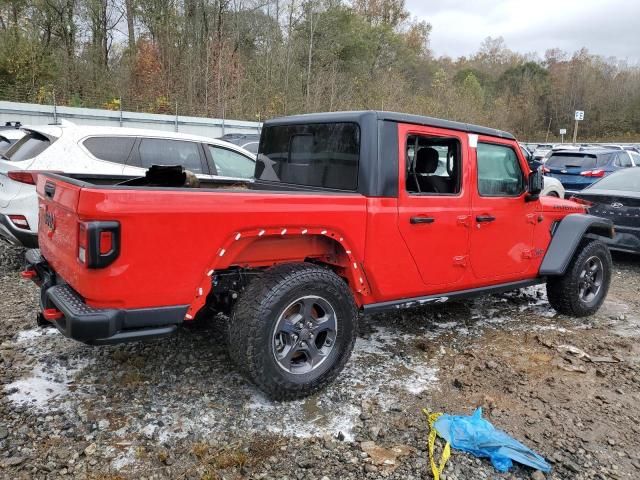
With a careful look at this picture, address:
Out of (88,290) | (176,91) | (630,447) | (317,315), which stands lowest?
(630,447)

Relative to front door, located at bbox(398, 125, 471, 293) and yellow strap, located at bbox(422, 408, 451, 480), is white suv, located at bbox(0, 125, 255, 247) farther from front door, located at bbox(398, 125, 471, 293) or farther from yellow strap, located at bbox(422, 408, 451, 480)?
yellow strap, located at bbox(422, 408, 451, 480)

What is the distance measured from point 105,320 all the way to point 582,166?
12.2 m

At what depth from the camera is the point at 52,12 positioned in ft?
71.9

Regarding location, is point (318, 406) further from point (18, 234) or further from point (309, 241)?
point (18, 234)

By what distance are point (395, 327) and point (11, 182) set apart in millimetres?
4080

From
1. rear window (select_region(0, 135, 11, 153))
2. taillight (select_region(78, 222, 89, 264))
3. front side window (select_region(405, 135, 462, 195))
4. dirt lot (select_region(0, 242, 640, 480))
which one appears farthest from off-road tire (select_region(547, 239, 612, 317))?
rear window (select_region(0, 135, 11, 153))

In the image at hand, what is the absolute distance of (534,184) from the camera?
4453mm

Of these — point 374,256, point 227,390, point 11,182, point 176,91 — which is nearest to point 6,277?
point 11,182

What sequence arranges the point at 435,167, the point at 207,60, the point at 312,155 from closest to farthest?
the point at 312,155, the point at 435,167, the point at 207,60

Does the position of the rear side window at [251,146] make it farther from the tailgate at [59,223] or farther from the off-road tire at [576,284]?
the tailgate at [59,223]

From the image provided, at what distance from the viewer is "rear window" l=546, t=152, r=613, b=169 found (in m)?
11.9

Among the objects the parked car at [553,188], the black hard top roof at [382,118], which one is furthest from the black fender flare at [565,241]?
the parked car at [553,188]

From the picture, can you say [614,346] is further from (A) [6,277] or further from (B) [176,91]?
(B) [176,91]

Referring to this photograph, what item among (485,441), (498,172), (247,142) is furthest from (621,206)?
(247,142)
